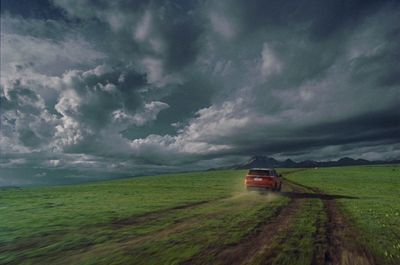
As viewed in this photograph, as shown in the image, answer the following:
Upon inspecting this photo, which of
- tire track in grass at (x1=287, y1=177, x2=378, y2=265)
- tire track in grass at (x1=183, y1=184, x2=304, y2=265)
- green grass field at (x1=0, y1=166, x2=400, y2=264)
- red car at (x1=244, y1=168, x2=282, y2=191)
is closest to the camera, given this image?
tire track in grass at (x1=183, y1=184, x2=304, y2=265)

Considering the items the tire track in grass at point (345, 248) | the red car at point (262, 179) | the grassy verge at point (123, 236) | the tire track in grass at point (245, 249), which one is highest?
the red car at point (262, 179)

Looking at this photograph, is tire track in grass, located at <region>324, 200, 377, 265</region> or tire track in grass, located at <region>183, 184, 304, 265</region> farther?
tire track in grass, located at <region>324, 200, 377, 265</region>

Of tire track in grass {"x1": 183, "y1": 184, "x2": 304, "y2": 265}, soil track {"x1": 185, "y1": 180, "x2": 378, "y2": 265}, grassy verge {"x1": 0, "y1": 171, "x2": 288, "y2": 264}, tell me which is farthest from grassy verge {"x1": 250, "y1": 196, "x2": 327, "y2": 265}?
grassy verge {"x1": 0, "y1": 171, "x2": 288, "y2": 264}

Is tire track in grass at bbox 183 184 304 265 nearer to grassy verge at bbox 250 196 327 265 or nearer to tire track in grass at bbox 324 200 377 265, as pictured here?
grassy verge at bbox 250 196 327 265

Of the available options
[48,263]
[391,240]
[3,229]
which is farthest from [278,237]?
[3,229]

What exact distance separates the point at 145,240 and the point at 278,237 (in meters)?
5.00

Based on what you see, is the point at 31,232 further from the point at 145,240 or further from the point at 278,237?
the point at 278,237

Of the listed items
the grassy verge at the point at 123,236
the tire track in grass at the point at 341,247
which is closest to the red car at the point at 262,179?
the grassy verge at the point at 123,236

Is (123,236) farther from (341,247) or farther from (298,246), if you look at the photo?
(341,247)

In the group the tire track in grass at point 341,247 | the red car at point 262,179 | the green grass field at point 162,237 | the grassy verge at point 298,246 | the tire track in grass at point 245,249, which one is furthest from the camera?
the red car at point 262,179

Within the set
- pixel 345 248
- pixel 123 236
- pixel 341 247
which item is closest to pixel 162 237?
pixel 123 236

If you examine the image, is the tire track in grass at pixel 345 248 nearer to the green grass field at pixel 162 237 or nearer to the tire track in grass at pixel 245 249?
the green grass field at pixel 162 237

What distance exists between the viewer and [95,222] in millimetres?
14992

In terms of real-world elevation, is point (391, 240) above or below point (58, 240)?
below
